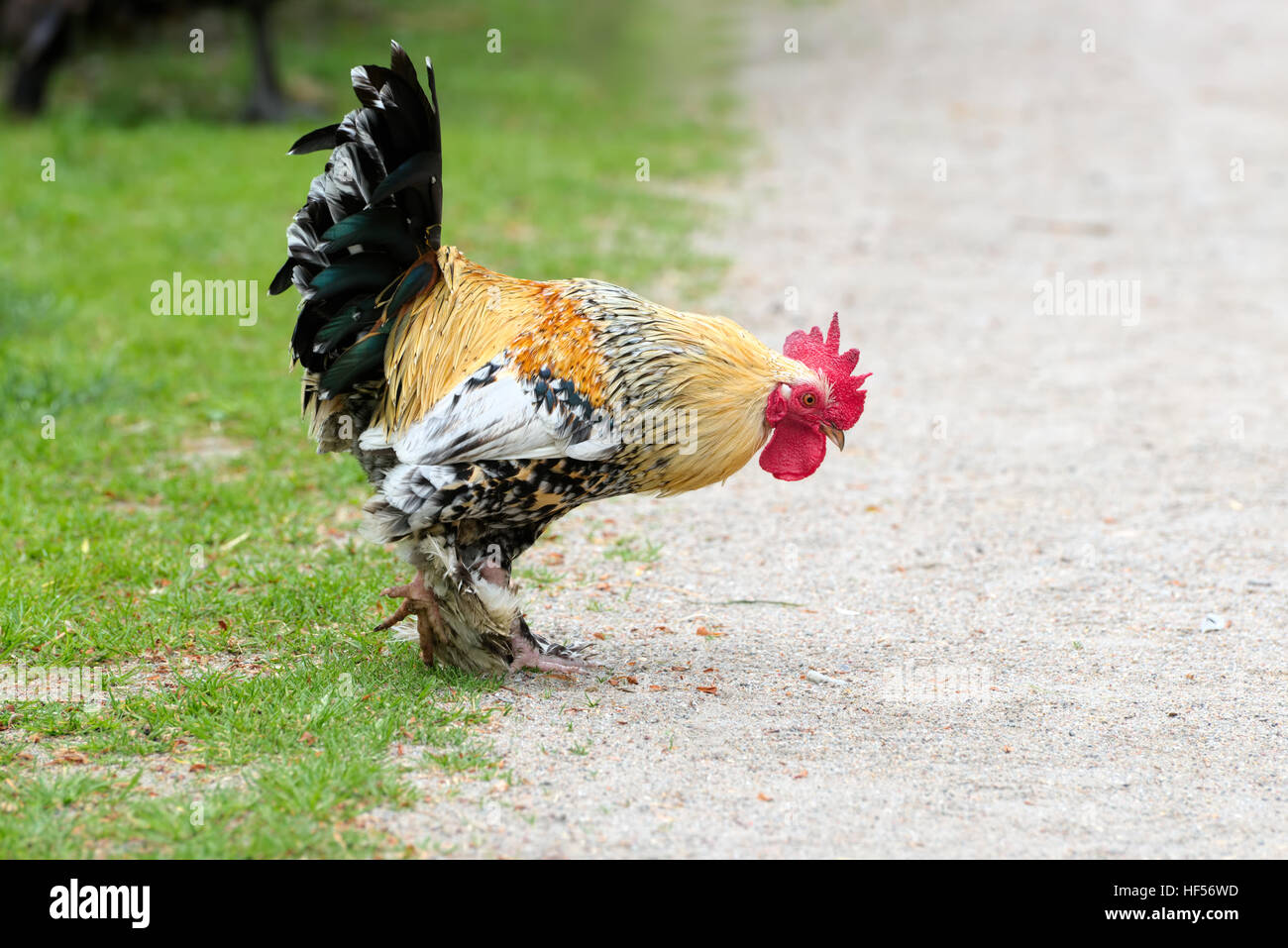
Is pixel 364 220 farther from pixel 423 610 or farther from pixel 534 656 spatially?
pixel 534 656

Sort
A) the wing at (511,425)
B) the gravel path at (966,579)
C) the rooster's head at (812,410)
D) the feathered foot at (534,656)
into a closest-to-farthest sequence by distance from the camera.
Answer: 1. the gravel path at (966,579)
2. the wing at (511,425)
3. the rooster's head at (812,410)
4. the feathered foot at (534,656)

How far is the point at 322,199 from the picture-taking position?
4551 mm

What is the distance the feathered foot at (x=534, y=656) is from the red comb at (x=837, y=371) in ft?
4.31

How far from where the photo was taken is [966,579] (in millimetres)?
6211

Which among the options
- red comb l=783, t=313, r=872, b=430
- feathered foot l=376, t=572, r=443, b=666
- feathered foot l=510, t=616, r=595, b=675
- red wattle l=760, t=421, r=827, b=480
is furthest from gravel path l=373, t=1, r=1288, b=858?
red comb l=783, t=313, r=872, b=430

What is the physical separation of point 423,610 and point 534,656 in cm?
48

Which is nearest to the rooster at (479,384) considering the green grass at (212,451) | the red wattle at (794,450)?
the red wattle at (794,450)

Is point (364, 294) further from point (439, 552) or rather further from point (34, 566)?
point (34, 566)

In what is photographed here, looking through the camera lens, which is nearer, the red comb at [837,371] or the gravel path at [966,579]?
the gravel path at [966,579]

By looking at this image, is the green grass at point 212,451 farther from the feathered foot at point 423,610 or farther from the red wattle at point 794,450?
the red wattle at point 794,450

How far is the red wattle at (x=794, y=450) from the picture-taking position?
15.5 ft

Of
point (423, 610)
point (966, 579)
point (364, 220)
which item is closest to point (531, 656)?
point (423, 610)

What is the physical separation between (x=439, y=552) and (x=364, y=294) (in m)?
0.96

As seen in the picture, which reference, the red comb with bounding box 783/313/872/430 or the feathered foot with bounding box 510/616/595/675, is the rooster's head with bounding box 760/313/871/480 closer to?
the red comb with bounding box 783/313/872/430
